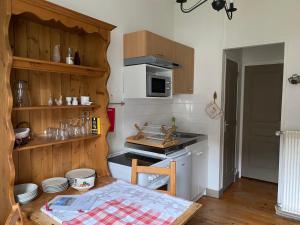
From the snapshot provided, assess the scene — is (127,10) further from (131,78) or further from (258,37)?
(258,37)

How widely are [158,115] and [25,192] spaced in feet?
6.55

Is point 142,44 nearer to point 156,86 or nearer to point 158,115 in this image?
point 156,86

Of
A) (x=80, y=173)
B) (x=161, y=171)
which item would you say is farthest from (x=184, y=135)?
(x=80, y=173)

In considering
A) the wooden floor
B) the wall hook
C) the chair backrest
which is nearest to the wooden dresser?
the chair backrest

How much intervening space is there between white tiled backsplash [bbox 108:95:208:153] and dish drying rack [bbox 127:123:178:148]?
0.32ft

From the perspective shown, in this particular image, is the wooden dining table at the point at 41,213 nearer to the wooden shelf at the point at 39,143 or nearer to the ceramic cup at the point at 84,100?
the wooden shelf at the point at 39,143

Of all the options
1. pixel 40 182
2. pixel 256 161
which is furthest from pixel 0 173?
pixel 256 161

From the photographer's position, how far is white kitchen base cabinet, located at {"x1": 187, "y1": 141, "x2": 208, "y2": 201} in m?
2.97

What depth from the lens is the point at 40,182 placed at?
1.86 meters

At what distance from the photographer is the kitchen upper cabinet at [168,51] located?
8.27ft

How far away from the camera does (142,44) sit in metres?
2.49

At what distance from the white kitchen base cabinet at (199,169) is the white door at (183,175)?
16 centimetres

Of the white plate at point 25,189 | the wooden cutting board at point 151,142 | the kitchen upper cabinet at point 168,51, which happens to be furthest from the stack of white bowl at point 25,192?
the kitchen upper cabinet at point 168,51

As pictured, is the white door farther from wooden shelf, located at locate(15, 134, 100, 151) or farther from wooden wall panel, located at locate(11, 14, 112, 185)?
wooden shelf, located at locate(15, 134, 100, 151)
